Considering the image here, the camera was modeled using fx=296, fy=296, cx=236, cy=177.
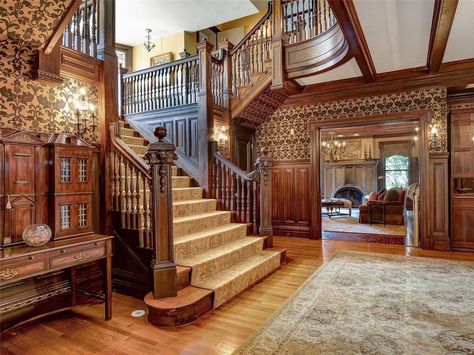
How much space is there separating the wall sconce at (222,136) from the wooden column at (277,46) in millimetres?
1307

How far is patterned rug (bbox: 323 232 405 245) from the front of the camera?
596 cm

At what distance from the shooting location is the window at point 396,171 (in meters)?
12.8

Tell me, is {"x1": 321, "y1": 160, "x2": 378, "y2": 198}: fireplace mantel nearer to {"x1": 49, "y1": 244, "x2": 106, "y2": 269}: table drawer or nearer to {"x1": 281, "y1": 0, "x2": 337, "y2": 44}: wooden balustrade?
{"x1": 281, "y1": 0, "x2": 337, "y2": 44}: wooden balustrade

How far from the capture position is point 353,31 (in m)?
3.49

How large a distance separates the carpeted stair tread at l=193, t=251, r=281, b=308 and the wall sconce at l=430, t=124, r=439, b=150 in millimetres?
3453

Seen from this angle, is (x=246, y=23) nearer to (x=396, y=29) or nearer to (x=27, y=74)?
(x=396, y=29)

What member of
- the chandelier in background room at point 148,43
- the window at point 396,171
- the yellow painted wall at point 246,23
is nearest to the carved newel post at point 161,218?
the chandelier in background room at point 148,43

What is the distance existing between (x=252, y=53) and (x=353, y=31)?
2.47 metres

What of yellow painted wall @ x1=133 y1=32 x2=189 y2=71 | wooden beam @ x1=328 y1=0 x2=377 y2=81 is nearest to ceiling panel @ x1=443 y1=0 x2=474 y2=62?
wooden beam @ x1=328 y1=0 x2=377 y2=81

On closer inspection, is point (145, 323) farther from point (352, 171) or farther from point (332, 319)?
point (352, 171)

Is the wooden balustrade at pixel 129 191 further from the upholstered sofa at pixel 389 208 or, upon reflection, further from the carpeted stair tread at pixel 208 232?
the upholstered sofa at pixel 389 208

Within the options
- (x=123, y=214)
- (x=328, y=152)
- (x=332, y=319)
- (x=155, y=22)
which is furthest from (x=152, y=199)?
(x=328, y=152)

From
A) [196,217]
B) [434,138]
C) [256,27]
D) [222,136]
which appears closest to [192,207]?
[196,217]

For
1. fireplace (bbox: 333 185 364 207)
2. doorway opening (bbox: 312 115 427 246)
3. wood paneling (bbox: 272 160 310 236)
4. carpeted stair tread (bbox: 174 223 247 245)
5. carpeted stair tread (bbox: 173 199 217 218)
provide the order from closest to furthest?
1. carpeted stair tread (bbox: 174 223 247 245)
2. carpeted stair tread (bbox: 173 199 217 218)
3. wood paneling (bbox: 272 160 310 236)
4. doorway opening (bbox: 312 115 427 246)
5. fireplace (bbox: 333 185 364 207)
